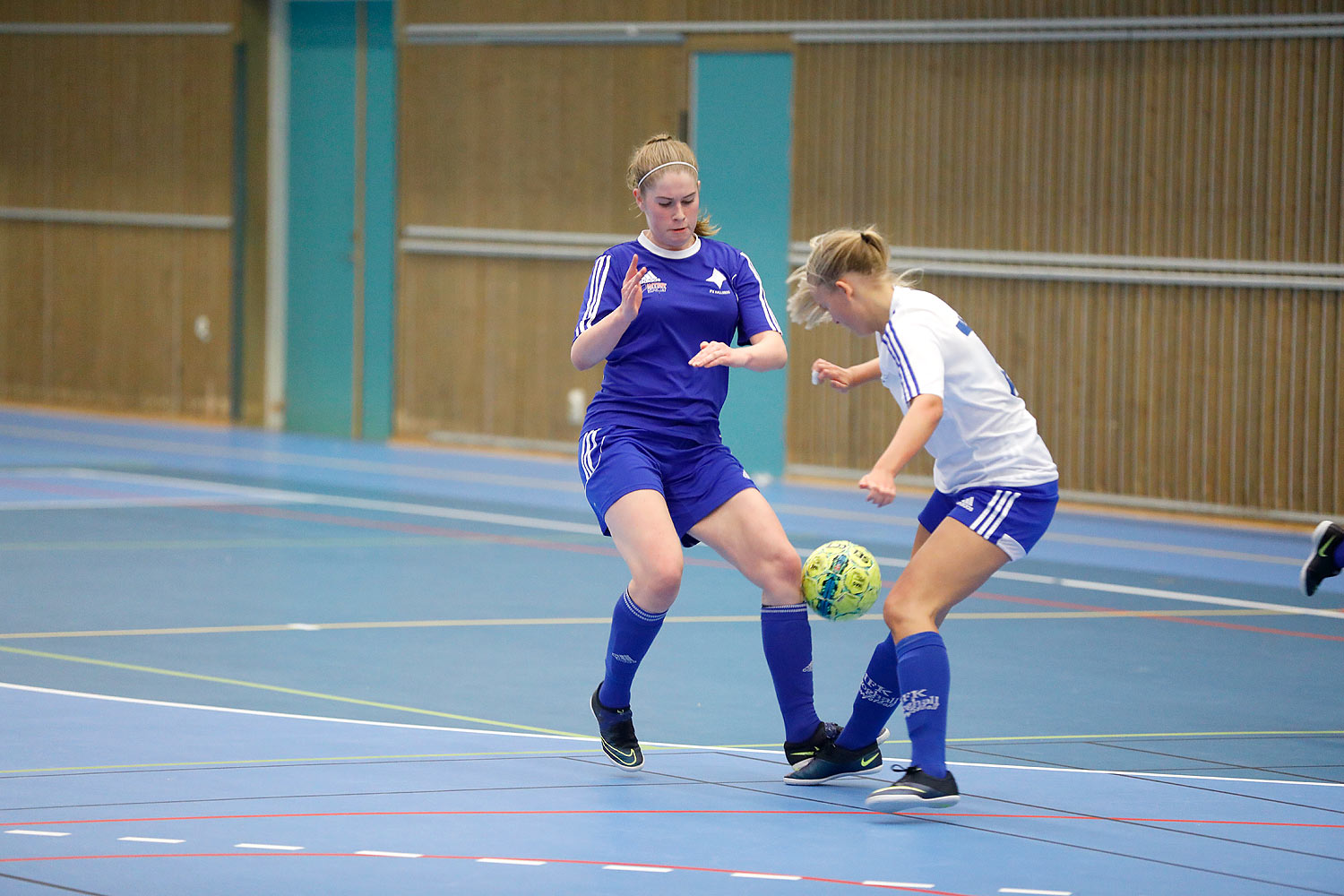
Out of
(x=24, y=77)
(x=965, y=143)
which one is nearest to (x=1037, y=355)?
(x=965, y=143)

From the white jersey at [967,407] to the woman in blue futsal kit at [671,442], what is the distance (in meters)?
0.52

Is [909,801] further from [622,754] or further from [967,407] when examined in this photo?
[967,407]

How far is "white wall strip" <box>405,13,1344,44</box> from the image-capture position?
13.0 metres

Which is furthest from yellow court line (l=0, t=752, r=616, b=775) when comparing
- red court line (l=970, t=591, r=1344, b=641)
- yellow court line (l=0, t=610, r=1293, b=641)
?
red court line (l=970, t=591, r=1344, b=641)

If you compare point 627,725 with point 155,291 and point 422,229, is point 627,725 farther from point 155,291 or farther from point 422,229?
point 155,291

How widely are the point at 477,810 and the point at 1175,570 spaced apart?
682 cm

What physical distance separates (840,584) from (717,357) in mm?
815

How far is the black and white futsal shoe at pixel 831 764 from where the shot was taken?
5781mm

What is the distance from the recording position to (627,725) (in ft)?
19.5

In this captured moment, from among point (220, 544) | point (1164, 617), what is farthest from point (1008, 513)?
point (220, 544)

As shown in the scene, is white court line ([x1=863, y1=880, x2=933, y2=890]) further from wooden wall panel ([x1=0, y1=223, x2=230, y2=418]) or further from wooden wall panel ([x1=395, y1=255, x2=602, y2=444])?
wooden wall panel ([x1=0, y1=223, x2=230, y2=418])

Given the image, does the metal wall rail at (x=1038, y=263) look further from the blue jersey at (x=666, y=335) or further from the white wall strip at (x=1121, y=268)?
the blue jersey at (x=666, y=335)

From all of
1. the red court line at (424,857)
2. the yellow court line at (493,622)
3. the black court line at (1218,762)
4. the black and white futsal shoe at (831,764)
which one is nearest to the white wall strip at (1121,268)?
the yellow court line at (493,622)

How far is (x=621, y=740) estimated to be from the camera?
593cm
